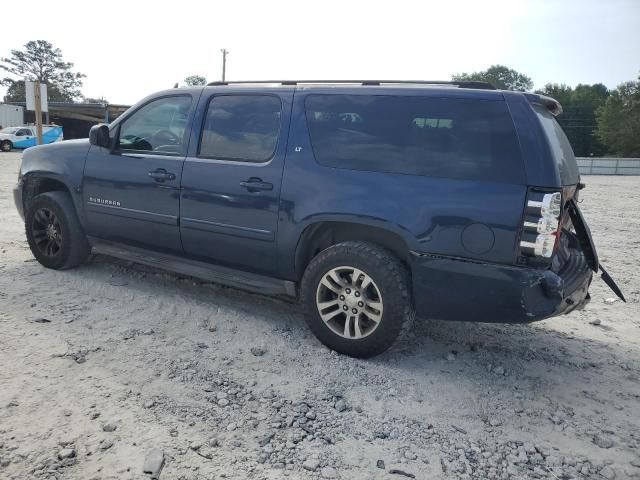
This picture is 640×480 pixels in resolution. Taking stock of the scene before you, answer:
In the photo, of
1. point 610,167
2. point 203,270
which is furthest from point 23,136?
point 610,167

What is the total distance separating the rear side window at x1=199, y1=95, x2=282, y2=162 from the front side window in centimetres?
29

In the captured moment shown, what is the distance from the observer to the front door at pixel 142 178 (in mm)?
4277

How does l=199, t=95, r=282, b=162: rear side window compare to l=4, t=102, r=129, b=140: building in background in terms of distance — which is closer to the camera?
l=199, t=95, r=282, b=162: rear side window

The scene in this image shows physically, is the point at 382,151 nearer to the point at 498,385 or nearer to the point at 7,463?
the point at 498,385

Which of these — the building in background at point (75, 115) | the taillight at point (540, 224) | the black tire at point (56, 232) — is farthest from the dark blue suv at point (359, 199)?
the building in background at point (75, 115)

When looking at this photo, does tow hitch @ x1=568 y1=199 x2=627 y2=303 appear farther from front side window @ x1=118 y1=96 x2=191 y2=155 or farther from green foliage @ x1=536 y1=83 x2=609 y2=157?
green foliage @ x1=536 y1=83 x2=609 y2=157

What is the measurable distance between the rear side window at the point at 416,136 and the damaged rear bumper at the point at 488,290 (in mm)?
544

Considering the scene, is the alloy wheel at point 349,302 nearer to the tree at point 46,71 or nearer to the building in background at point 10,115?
the building in background at point 10,115

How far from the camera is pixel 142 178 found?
173 inches

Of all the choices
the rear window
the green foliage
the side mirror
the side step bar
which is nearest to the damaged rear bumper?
the rear window

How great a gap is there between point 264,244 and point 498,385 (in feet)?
6.14

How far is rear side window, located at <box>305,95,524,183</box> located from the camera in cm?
307

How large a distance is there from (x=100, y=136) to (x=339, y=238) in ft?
8.02

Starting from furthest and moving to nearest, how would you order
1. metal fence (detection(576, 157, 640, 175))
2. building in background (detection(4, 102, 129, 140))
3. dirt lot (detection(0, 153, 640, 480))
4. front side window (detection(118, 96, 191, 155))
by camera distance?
building in background (detection(4, 102, 129, 140)), metal fence (detection(576, 157, 640, 175)), front side window (detection(118, 96, 191, 155)), dirt lot (detection(0, 153, 640, 480))
